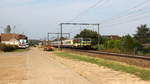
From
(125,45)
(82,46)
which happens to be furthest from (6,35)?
(125,45)

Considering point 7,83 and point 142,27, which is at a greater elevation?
point 142,27

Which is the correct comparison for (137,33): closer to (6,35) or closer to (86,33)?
(86,33)

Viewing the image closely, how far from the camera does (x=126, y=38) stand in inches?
1651

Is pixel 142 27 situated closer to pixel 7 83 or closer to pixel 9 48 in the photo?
pixel 9 48

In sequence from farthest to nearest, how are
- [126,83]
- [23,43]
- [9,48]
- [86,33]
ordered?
1. [86,33]
2. [23,43]
3. [9,48]
4. [126,83]

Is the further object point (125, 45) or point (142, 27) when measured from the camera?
point (142, 27)

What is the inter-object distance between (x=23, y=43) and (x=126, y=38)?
47156mm

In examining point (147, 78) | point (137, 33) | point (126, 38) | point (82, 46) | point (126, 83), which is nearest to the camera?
point (126, 83)

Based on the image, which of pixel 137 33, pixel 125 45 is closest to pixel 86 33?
pixel 137 33

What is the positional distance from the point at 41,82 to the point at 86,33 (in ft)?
352

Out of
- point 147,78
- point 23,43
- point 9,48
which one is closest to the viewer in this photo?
point 147,78

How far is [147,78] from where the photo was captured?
11.1 m

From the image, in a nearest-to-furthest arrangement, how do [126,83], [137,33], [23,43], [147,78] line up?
[126,83], [147,78], [23,43], [137,33]

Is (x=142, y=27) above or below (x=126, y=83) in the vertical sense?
above
